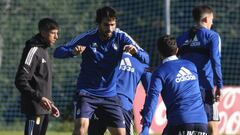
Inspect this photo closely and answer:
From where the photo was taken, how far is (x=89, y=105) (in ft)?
33.9

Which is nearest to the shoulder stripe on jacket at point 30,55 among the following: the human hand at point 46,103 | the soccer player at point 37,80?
the soccer player at point 37,80

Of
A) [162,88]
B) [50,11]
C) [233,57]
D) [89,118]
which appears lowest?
[233,57]

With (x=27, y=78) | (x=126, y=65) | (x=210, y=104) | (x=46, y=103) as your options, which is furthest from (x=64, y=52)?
(x=210, y=104)

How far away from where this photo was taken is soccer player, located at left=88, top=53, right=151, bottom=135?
10812 mm

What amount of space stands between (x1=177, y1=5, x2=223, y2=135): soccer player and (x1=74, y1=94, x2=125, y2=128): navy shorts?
1484 millimetres

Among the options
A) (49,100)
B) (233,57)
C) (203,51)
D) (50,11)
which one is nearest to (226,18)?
(233,57)

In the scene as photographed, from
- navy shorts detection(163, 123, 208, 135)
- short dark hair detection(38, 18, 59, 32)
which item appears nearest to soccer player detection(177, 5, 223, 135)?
short dark hair detection(38, 18, 59, 32)

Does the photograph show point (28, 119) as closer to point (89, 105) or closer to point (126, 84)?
point (89, 105)

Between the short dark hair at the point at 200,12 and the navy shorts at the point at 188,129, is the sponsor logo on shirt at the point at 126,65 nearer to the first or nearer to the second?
the short dark hair at the point at 200,12

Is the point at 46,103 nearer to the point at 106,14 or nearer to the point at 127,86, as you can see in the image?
the point at 106,14

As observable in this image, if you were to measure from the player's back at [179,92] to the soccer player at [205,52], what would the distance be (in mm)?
2455

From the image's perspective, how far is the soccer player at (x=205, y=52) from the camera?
1126 centimetres

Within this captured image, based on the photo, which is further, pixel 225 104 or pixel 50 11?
pixel 50 11

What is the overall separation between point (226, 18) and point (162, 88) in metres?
20.5
